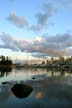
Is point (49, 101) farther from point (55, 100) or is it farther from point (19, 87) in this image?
point (19, 87)

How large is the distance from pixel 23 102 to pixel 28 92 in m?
8.74

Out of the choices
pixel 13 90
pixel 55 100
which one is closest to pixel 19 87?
pixel 13 90

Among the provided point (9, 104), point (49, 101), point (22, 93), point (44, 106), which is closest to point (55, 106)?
point (44, 106)

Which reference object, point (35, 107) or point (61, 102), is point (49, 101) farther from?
point (35, 107)

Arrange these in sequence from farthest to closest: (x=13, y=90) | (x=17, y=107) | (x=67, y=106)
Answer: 1. (x=13, y=90)
2. (x=67, y=106)
3. (x=17, y=107)

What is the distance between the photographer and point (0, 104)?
28844mm

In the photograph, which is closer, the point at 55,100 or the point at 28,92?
the point at 55,100

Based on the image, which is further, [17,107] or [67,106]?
[67,106]

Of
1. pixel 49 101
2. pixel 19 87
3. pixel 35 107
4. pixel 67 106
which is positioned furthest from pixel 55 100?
pixel 19 87

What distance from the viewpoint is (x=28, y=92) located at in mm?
38844

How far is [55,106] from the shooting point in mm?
27984

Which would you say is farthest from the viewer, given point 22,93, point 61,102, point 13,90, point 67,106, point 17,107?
point 13,90

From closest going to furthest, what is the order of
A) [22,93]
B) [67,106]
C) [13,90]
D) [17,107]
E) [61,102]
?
[17,107]
[67,106]
[61,102]
[22,93]
[13,90]

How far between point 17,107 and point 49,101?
6345 millimetres
